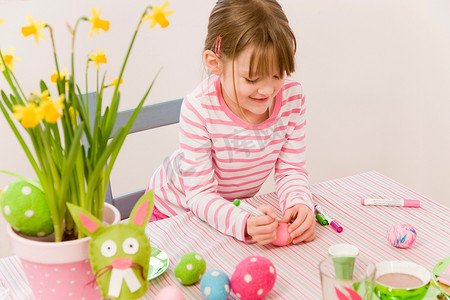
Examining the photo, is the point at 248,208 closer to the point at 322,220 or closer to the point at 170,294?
the point at 322,220

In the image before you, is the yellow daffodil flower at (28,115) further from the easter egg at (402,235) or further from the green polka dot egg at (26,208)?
the easter egg at (402,235)

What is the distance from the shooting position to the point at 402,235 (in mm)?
933

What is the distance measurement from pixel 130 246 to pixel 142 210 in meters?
0.05

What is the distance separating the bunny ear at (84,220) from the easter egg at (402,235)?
1.64ft

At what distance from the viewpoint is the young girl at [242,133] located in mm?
1054

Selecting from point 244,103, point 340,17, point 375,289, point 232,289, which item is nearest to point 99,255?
Answer: point 232,289

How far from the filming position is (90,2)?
5.92 feet

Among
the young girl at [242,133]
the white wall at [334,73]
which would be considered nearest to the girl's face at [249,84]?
the young girl at [242,133]

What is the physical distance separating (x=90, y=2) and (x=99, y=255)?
4.22ft

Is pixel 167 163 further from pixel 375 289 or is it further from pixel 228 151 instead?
pixel 375 289

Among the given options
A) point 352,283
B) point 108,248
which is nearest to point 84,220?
point 108,248

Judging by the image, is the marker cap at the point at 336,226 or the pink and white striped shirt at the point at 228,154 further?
the pink and white striped shirt at the point at 228,154

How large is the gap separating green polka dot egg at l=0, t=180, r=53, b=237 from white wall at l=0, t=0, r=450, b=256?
3.73 ft

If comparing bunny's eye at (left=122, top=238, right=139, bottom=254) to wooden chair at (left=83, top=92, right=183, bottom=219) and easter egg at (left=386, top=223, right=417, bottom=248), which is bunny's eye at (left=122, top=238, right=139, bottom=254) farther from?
wooden chair at (left=83, top=92, right=183, bottom=219)
